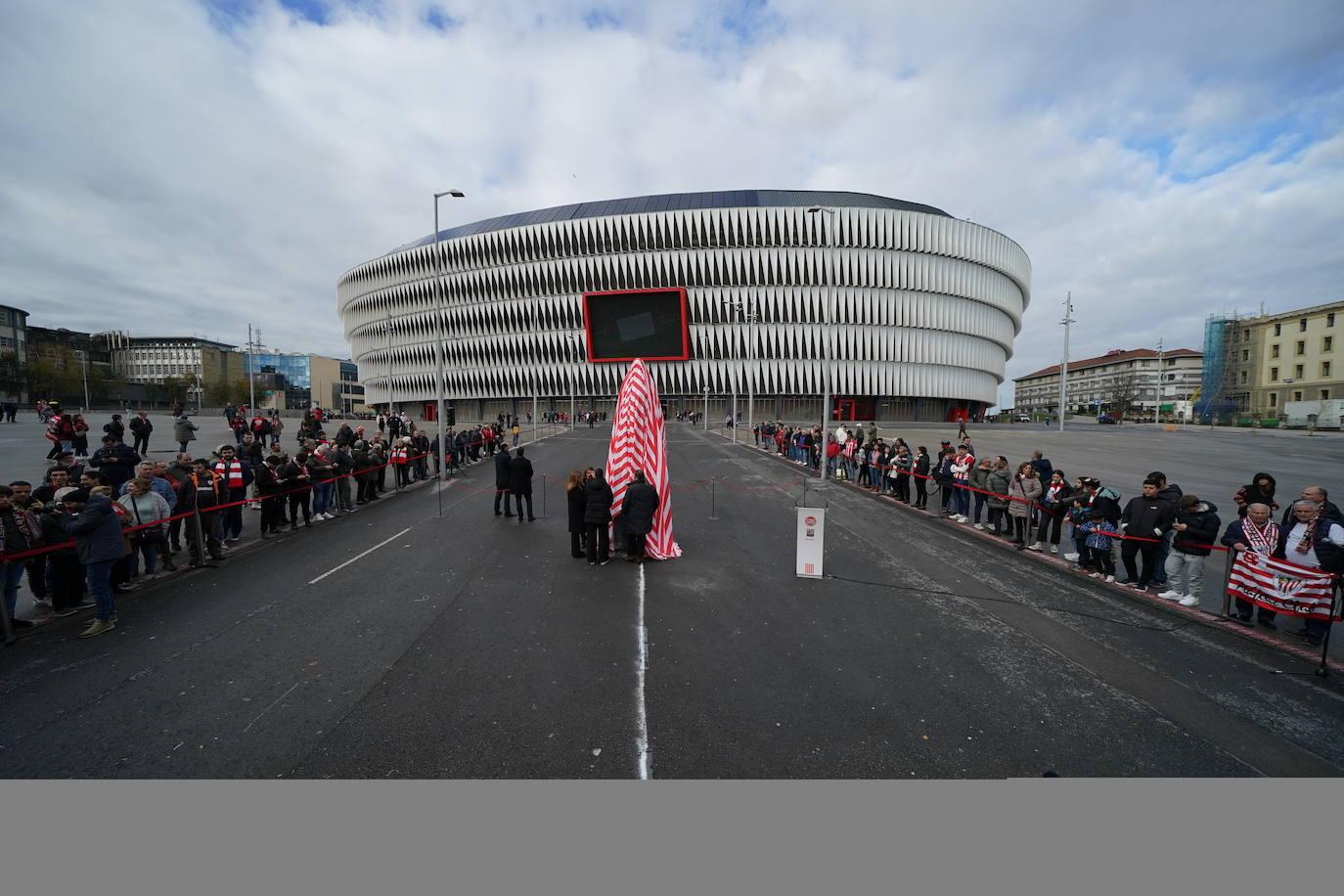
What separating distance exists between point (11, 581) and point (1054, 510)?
15.7m

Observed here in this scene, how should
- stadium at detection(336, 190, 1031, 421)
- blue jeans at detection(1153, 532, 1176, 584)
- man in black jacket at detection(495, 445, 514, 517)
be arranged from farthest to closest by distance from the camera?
stadium at detection(336, 190, 1031, 421) → man in black jacket at detection(495, 445, 514, 517) → blue jeans at detection(1153, 532, 1176, 584)

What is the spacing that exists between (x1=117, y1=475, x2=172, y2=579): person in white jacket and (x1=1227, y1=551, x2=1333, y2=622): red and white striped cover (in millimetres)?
15298

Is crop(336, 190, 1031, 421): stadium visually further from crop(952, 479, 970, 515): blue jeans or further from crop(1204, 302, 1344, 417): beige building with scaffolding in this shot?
crop(952, 479, 970, 515): blue jeans

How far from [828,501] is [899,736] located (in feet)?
38.4

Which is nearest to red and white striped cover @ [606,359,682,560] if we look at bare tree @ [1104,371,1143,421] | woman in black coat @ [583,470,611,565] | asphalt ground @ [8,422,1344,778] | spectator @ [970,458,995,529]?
woman in black coat @ [583,470,611,565]

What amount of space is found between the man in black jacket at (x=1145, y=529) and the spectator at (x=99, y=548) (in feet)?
45.4

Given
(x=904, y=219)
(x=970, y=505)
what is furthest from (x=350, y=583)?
(x=904, y=219)

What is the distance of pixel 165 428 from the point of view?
3459 centimetres

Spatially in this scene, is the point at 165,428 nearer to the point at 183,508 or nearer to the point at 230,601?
the point at 183,508

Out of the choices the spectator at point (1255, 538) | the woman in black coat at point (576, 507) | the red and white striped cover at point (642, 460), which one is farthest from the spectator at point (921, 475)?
the woman in black coat at point (576, 507)

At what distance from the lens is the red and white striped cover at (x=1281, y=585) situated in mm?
5977

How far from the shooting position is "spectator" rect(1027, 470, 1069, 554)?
32.8 feet

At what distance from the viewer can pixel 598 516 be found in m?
8.88

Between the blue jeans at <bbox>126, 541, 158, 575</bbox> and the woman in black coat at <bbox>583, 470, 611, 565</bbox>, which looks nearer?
the blue jeans at <bbox>126, 541, 158, 575</bbox>
